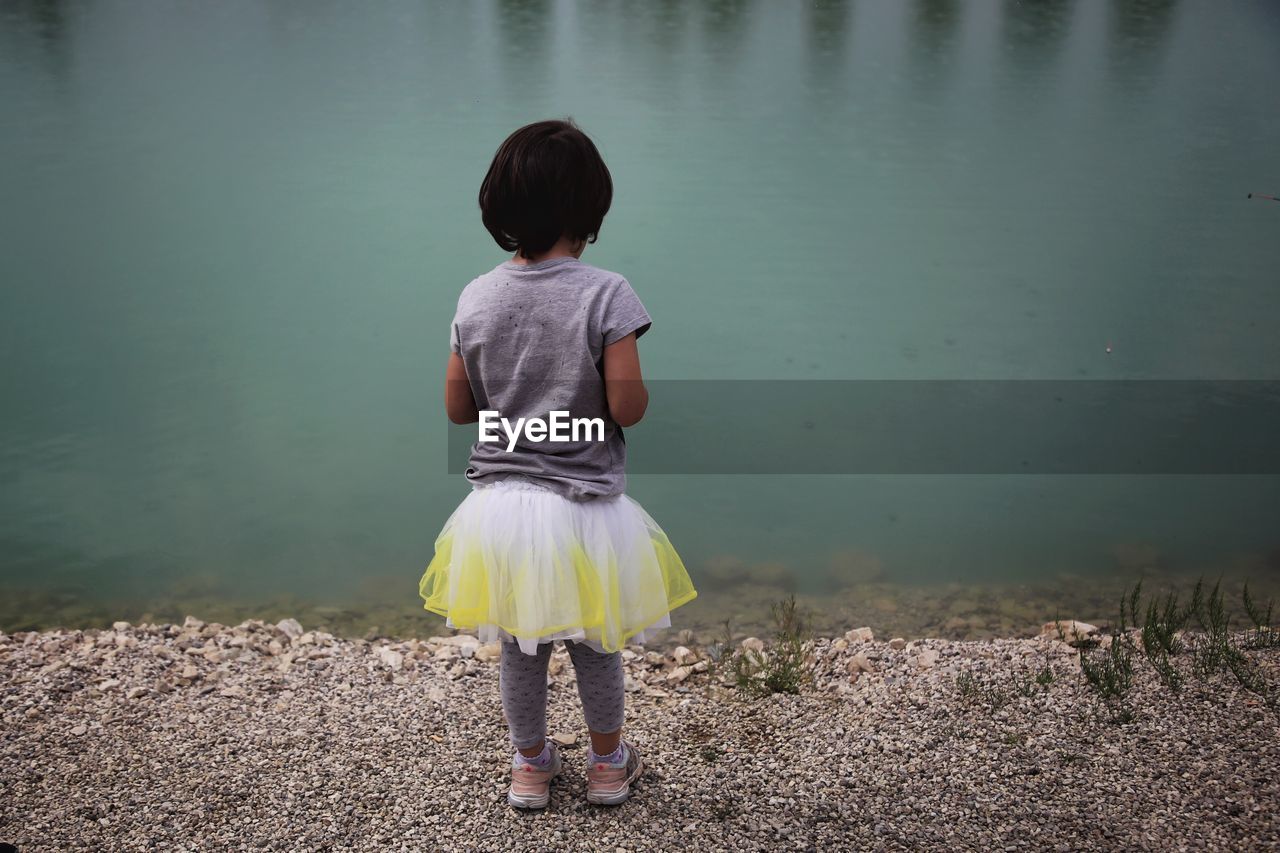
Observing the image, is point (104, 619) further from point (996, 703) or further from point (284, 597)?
point (996, 703)

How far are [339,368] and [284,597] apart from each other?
217 cm

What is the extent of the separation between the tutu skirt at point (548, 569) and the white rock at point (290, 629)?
1423mm

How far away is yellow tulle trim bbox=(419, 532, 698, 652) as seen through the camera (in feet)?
6.24

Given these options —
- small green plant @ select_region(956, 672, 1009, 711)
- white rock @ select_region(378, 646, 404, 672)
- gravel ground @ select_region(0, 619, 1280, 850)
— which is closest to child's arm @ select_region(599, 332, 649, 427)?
gravel ground @ select_region(0, 619, 1280, 850)

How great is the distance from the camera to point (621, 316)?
1.84 metres

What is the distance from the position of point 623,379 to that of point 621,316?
12 centimetres

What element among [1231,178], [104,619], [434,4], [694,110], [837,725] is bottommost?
[104,619]

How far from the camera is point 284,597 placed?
3.75 meters

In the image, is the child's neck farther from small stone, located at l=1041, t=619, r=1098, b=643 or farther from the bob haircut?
small stone, located at l=1041, t=619, r=1098, b=643

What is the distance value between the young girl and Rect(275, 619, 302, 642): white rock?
1.36 m

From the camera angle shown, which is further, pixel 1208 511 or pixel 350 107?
pixel 350 107

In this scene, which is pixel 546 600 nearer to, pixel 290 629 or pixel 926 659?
pixel 926 659

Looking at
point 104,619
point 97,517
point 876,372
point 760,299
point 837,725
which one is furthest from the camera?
point 760,299

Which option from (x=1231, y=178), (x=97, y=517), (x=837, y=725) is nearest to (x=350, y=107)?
(x=97, y=517)
